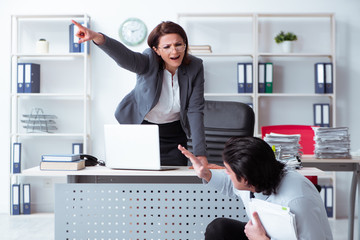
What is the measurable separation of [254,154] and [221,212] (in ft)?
2.23

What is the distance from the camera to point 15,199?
425 centimetres

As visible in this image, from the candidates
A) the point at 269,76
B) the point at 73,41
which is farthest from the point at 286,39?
the point at 73,41

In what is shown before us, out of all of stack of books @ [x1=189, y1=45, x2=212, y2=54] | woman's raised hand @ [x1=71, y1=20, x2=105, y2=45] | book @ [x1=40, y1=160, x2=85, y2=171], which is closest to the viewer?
woman's raised hand @ [x1=71, y1=20, x2=105, y2=45]

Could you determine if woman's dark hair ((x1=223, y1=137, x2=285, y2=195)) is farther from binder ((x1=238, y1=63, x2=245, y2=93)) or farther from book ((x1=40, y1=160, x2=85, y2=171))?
binder ((x1=238, y1=63, x2=245, y2=93))

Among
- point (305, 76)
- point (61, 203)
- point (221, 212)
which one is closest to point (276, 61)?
point (305, 76)

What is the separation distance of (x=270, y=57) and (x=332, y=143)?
5.52 feet

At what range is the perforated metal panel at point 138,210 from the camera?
2062 millimetres

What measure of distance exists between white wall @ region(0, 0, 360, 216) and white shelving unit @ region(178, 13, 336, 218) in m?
0.11

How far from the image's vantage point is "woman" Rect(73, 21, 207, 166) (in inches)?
85.5

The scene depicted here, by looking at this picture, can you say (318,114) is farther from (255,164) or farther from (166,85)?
(255,164)

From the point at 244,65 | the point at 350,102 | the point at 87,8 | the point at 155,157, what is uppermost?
the point at 87,8

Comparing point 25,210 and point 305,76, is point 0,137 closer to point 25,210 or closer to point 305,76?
point 25,210

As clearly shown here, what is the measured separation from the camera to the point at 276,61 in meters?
4.39

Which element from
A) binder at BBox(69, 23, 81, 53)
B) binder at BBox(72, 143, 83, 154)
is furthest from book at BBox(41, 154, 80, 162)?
binder at BBox(69, 23, 81, 53)
